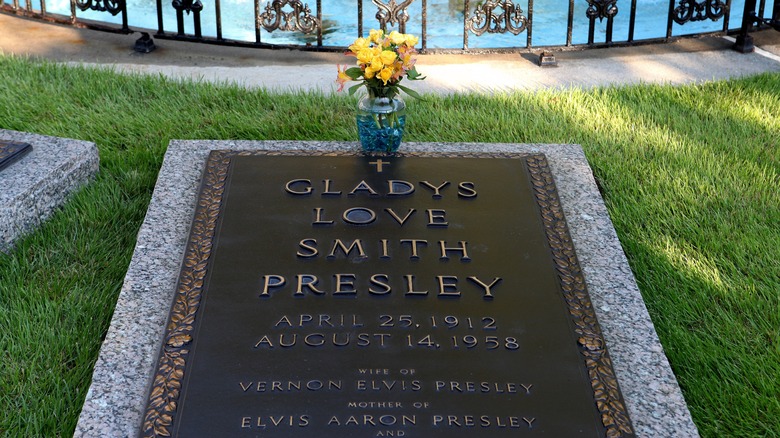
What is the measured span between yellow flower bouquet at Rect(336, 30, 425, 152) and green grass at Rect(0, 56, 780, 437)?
0.85m

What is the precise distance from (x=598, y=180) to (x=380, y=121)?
49.5 inches

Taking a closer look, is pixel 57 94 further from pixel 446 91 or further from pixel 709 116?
pixel 709 116

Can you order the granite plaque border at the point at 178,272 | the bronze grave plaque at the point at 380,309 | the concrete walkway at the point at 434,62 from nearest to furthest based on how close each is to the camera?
the bronze grave plaque at the point at 380,309 → the granite plaque border at the point at 178,272 → the concrete walkway at the point at 434,62

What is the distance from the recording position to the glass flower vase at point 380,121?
3.80 m

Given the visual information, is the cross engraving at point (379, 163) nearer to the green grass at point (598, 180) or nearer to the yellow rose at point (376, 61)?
the yellow rose at point (376, 61)

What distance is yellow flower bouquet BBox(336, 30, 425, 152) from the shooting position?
12.0 feet

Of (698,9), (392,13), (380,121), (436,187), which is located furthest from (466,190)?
(698,9)

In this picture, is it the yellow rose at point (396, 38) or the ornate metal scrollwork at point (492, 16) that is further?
the ornate metal scrollwork at point (492, 16)

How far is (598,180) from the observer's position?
443 centimetres

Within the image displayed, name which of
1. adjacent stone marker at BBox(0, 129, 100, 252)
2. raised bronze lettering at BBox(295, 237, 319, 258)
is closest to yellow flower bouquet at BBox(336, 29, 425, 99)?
raised bronze lettering at BBox(295, 237, 319, 258)

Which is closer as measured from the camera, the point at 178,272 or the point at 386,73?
the point at 178,272

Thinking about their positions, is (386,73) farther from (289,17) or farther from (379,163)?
(289,17)

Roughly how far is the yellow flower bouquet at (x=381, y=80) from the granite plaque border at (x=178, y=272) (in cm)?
17

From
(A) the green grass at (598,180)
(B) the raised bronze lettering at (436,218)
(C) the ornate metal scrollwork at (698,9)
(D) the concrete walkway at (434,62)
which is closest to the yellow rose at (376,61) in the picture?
(B) the raised bronze lettering at (436,218)
